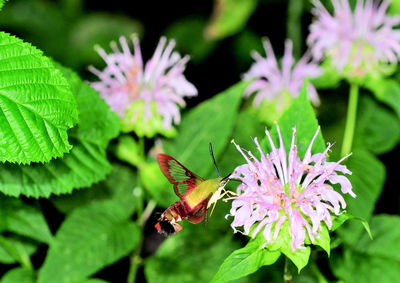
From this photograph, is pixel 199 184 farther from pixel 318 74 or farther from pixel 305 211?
pixel 318 74

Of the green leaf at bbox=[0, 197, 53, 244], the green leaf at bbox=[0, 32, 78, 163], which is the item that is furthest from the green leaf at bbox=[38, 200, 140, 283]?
the green leaf at bbox=[0, 32, 78, 163]

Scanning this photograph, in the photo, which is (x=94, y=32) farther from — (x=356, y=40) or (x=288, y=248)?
(x=288, y=248)

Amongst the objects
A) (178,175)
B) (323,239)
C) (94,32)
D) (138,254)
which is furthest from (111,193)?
A: (94,32)

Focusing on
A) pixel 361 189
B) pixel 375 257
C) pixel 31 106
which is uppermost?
pixel 31 106

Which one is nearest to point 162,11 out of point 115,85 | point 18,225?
point 115,85

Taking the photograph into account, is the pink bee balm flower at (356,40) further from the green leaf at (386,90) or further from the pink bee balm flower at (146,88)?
the pink bee balm flower at (146,88)
